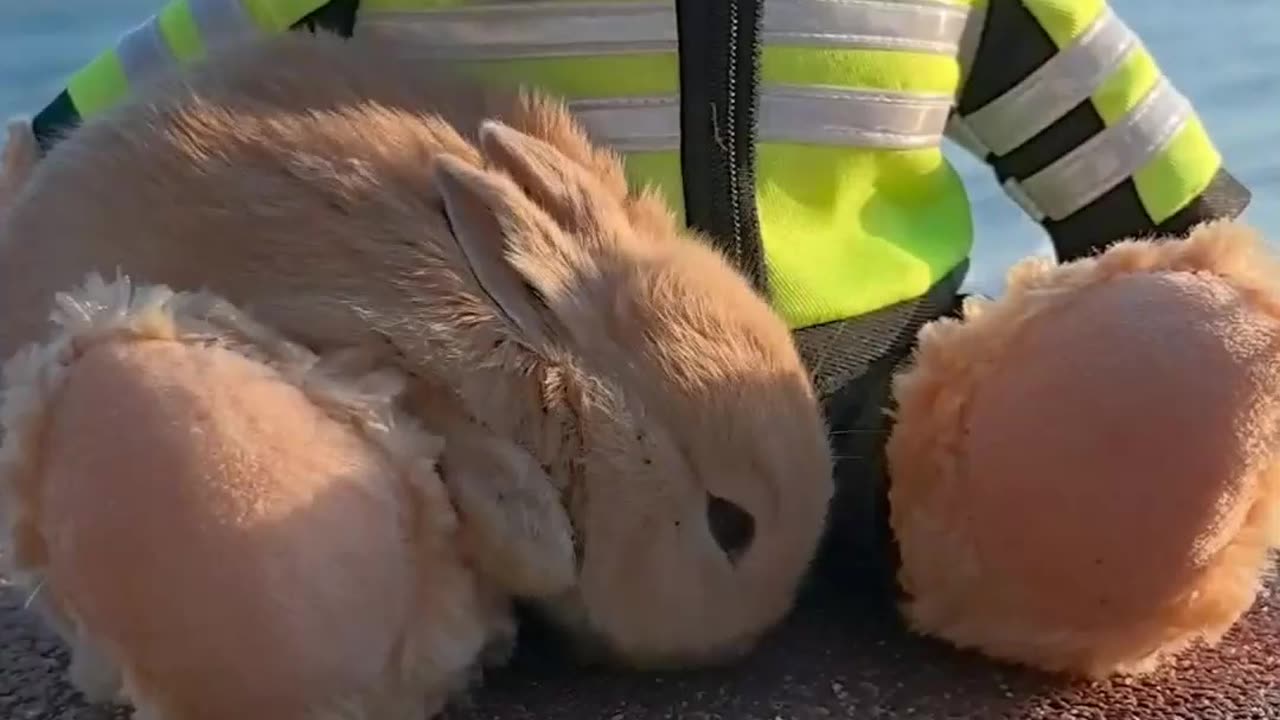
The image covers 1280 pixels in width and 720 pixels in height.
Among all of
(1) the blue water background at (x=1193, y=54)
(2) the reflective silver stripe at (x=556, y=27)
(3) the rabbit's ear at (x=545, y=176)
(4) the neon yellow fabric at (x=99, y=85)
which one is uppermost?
(4) the neon yellow fabric at (x=99, y=85)

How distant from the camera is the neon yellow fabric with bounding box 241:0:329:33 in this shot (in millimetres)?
572

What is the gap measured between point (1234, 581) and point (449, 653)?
0.73 ft

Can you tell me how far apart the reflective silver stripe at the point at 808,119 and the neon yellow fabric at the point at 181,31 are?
0.13 m

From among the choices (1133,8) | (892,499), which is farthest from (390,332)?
(1133,8)

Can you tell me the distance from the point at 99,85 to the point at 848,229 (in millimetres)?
268

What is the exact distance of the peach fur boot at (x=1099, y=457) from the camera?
46cm

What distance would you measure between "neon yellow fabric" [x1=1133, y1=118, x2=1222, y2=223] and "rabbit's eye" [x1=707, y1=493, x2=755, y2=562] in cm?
27

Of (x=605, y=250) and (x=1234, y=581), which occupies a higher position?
(x=605, y=250)

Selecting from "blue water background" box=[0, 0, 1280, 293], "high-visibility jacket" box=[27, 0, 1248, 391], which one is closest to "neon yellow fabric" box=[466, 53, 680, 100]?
"high-visibility jacket" box=[27, 0, 1248, 391]

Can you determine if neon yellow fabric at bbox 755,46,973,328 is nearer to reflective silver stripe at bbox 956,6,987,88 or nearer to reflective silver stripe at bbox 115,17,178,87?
reflective silver stripe at bbox 956,6,987,88

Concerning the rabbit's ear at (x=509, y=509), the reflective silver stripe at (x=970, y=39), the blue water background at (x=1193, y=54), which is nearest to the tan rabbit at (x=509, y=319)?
the rabbit's ear at (x=509, y=509)

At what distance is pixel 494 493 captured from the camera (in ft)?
1.51

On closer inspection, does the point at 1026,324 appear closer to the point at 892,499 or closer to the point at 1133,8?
the point at 892,499

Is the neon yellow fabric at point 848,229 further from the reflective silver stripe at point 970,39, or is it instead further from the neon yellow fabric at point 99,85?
the neon yellow fabric at point 99,85
